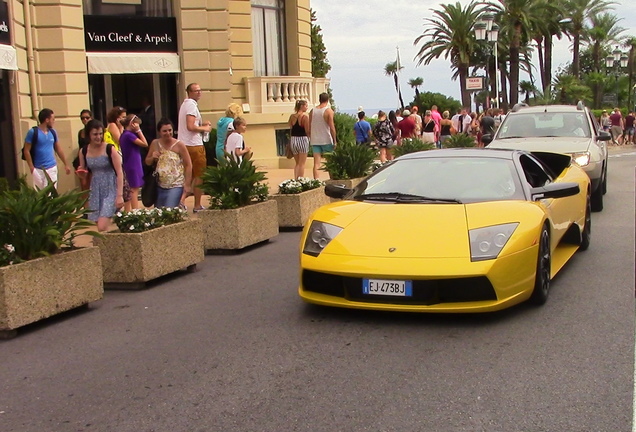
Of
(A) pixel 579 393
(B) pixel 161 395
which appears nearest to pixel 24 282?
(B) pixel 161 395

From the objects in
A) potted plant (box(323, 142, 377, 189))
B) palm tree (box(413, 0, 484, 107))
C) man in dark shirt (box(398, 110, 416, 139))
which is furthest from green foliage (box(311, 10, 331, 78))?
potted plant (box(323, 142, 377, 189))

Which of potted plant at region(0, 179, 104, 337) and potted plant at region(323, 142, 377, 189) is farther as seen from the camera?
potted plant at region(323, 142, 377, 189)

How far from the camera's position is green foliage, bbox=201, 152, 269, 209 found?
1080 cm

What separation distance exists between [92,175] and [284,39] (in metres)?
15.9

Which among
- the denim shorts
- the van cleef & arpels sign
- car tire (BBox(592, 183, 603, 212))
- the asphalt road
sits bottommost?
the asphalt road

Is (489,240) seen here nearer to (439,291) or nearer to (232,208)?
(439,291)

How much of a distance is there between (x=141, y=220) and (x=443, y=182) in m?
3.19

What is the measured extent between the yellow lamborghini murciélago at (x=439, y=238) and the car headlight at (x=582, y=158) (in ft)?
17.1

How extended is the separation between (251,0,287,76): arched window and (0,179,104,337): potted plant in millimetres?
16925

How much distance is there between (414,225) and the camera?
22.7 feet

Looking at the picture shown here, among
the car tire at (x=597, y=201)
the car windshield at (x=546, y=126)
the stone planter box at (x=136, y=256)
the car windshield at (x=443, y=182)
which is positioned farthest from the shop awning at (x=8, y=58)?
the car tire at (x=597, y=201)

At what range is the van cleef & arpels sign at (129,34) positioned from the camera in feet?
62.1

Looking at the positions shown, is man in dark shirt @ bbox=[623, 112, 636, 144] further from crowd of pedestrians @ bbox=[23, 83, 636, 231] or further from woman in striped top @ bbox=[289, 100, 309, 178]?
woman in striped top @ bbox=[289, 100, 309, 178]

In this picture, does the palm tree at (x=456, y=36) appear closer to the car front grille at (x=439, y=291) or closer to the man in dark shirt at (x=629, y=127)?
the man in dark shirt at (x=629, y=127)
